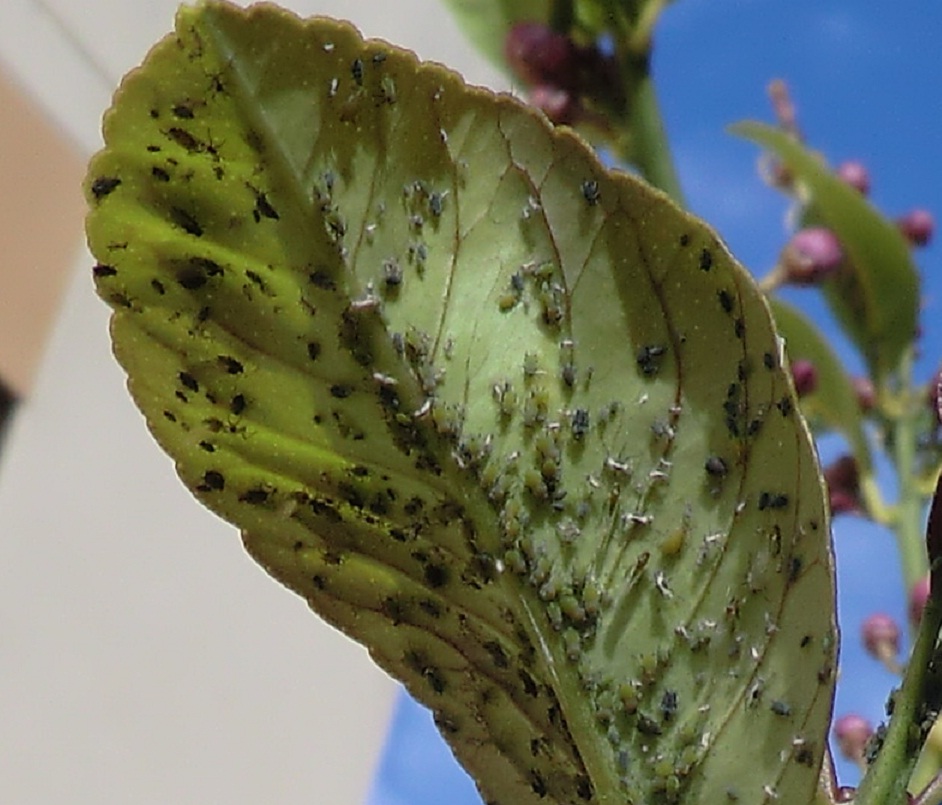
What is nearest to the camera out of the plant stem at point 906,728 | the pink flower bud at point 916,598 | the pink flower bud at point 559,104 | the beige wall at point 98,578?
the plant stem at point 906,728

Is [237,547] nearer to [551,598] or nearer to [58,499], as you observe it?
[58,499]

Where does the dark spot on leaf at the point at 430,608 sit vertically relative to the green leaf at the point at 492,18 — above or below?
below

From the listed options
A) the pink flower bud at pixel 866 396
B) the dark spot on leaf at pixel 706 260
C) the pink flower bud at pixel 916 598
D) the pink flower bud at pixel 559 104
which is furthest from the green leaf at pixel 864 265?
the dark spot on leaf at pixel 706 260

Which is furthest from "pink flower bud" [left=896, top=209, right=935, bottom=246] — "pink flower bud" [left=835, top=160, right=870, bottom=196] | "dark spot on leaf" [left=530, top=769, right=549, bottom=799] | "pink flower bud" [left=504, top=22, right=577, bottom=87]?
"dark spot on leaf" [left=530, top=769, right=549, bottom=799]

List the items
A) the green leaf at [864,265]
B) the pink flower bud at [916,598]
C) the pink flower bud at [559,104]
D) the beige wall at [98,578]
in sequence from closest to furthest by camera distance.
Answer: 1. the pink flower bud at [916,598]
2. the pink flower bud at [559,104]
3. the green leaf at [864,265]
4. the beige wall at [98,578]

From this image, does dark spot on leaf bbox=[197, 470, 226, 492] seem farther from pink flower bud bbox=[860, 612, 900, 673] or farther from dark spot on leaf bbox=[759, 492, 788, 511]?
pink flower bud bbox=[860, 612, 900, 673]

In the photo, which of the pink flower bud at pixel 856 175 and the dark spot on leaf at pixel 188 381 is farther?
the pink flower bud at pixel 856 175

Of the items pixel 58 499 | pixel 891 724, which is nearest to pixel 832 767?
pixel 891 724

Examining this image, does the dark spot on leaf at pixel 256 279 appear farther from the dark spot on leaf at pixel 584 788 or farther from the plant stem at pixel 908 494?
the plant stem at pixel 908 494
